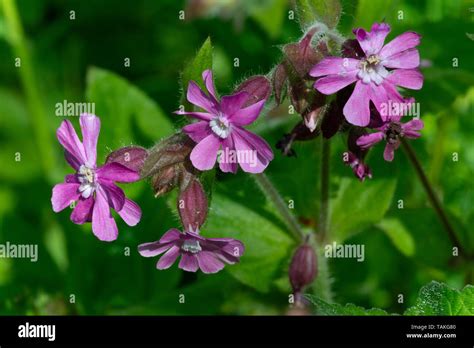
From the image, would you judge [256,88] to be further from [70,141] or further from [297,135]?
[70,141]

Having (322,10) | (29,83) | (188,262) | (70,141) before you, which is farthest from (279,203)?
(29,83)

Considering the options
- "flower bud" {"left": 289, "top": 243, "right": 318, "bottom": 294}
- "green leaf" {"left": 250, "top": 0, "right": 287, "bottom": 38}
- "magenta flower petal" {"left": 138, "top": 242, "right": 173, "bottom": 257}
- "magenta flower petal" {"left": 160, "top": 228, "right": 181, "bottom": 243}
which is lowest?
"flower bud" {"left": 289, "top": 243, "right": 318, "bottom": 294}

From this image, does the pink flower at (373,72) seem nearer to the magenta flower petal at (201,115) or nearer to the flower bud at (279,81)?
the flower bud at (279,81)

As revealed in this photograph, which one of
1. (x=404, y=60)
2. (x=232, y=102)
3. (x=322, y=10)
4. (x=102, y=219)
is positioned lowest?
(x=102, y=219)

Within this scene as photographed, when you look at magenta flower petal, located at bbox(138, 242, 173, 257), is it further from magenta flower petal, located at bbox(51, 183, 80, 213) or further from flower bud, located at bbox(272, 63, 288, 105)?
flower bud, located at bbox(272, 63, 288, 105)

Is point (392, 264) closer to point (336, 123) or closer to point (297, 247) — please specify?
A: point (297, 247)

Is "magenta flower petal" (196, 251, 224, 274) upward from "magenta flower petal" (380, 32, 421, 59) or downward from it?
downward

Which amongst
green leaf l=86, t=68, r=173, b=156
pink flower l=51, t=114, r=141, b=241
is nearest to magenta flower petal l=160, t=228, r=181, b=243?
pink flower l=51, t=114, r=141, b=241
